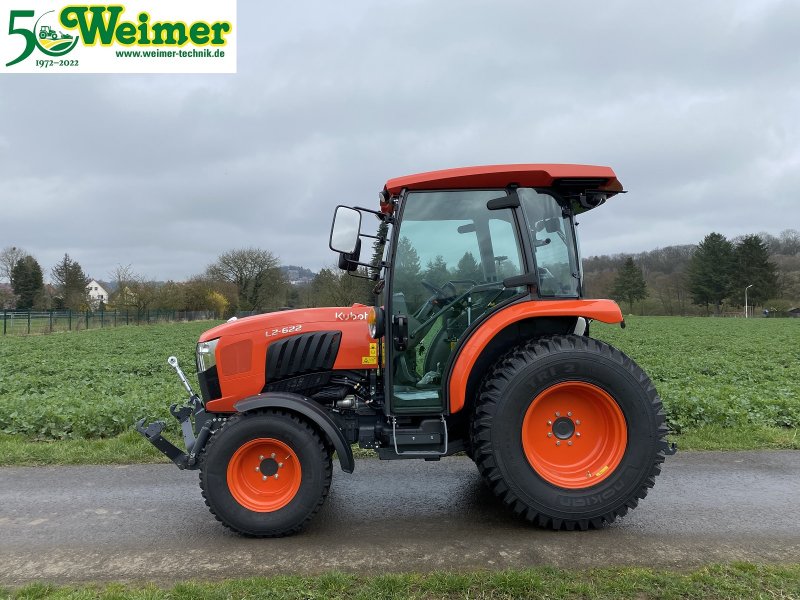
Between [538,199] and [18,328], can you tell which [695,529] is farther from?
[18,328]

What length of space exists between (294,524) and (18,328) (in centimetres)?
3094

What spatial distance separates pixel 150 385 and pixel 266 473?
712cm

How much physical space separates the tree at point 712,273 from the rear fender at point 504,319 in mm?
72735

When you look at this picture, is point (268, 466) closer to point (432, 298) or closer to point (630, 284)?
point (432, 298)

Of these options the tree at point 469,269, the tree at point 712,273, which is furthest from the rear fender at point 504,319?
the tree at point 712,273

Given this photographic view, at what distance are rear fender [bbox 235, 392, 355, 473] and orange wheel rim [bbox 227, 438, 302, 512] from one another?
Answer: 0.23 meters

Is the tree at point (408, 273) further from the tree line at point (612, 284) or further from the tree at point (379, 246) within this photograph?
the tree line at point (612, 284)

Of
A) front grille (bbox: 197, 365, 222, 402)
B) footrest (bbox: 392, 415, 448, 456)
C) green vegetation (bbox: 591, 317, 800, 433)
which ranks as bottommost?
green vegetation (bbox: 591, 317, 800, 433)

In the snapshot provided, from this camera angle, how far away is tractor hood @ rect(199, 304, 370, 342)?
3.86m

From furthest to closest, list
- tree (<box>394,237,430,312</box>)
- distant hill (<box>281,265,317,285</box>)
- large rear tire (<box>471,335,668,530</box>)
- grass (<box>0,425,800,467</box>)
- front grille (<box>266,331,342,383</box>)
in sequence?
distant hill (<box>281,265,317,285</box>) → grass (<box>0,425,800,467</box>) → front grille (<box>266,331,342,383</box>) → tree (<box>394,237,430,312</box>) → large rear tire (<box>471,335,668,530</box>)

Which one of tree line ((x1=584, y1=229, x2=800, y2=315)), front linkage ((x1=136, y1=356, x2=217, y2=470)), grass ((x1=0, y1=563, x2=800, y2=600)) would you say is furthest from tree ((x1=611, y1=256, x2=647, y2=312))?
front linkage ((x1=136, y1=356, x2=217, y2=470))

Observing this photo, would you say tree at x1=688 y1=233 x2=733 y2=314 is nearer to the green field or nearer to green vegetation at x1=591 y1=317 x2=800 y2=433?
green vegetation at x1=591 y1=317 x2=800 y2=433

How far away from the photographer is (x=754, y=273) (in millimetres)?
66000

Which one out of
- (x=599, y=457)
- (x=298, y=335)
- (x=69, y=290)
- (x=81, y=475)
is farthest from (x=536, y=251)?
(x=69, y=290)
